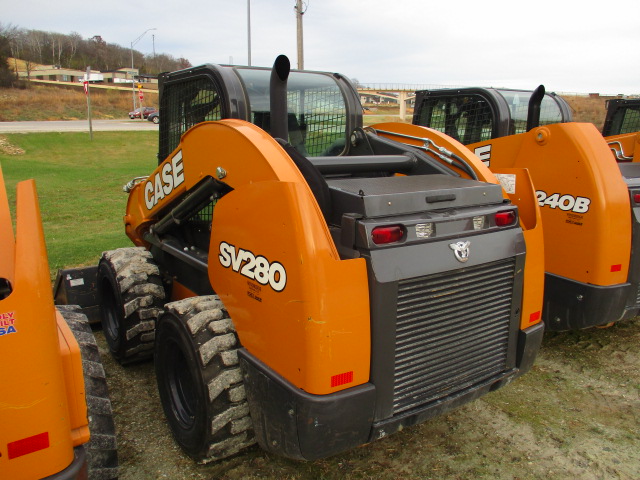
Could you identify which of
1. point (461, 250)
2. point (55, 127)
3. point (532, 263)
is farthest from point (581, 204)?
point (55, 127)

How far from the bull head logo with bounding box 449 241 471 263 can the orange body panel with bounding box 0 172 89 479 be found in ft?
5.35

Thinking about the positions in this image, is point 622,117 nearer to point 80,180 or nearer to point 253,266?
point 253,266

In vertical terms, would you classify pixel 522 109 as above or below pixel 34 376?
above

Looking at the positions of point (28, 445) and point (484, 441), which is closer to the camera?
point (28, 445)

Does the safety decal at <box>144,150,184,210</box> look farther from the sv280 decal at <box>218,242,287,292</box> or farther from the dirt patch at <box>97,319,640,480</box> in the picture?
the dirt patch at <box>97,319,640,480</box>

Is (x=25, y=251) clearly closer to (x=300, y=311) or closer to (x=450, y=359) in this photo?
(x=300, y=311)

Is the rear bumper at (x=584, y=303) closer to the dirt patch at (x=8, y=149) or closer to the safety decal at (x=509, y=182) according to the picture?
the safety decal at (x=509, y=182)

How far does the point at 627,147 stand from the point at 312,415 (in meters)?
5.19

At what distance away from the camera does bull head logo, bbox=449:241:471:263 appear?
8.02 feet

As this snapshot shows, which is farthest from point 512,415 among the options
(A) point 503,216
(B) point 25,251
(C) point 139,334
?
(B) point 25,251

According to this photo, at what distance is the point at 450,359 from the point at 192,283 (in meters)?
1.84

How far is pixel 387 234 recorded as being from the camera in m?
2.29

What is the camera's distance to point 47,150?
18.6 meters

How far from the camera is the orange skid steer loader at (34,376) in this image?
167 cm
